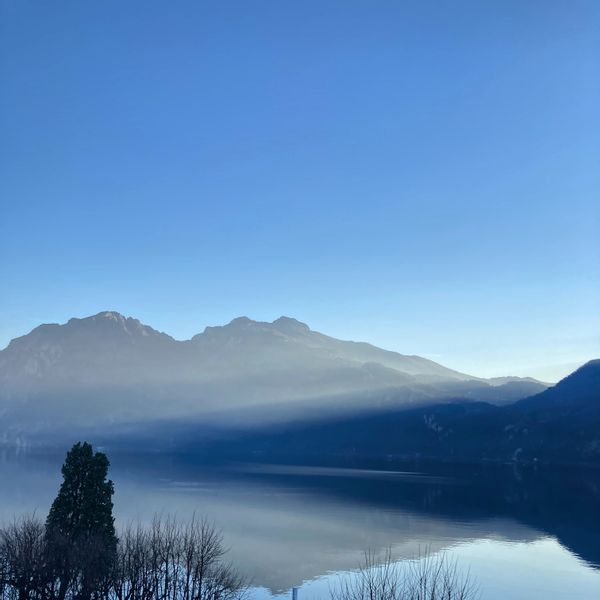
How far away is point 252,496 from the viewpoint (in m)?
134

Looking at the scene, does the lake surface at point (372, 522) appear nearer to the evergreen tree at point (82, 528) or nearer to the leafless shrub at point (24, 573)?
the evergreen tree at point (82, 528)

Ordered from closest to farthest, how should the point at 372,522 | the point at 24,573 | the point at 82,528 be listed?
the point at 24,573 < the point at 82,528 < the point at 372,522

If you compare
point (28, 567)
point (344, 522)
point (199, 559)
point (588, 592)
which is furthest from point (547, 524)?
point (28, 567)

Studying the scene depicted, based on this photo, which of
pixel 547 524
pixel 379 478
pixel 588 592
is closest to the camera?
pixel 588 592

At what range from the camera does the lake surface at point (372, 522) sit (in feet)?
214

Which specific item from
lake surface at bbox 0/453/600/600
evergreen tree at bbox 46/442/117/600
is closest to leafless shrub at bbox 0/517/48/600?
evergreen tree at bbox 46/442/117/600

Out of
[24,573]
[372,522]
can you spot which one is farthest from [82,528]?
[372,522]

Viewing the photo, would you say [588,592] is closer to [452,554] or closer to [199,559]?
[452,554]

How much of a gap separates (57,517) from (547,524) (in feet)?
295

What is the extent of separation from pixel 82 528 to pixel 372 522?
2813 inches

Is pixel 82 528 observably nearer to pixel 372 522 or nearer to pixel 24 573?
pixel 24 573

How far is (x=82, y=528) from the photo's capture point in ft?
125

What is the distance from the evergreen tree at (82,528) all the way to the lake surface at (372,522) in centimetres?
2199

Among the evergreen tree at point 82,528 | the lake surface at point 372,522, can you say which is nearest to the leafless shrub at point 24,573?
the evergreen tree at point 82,528
